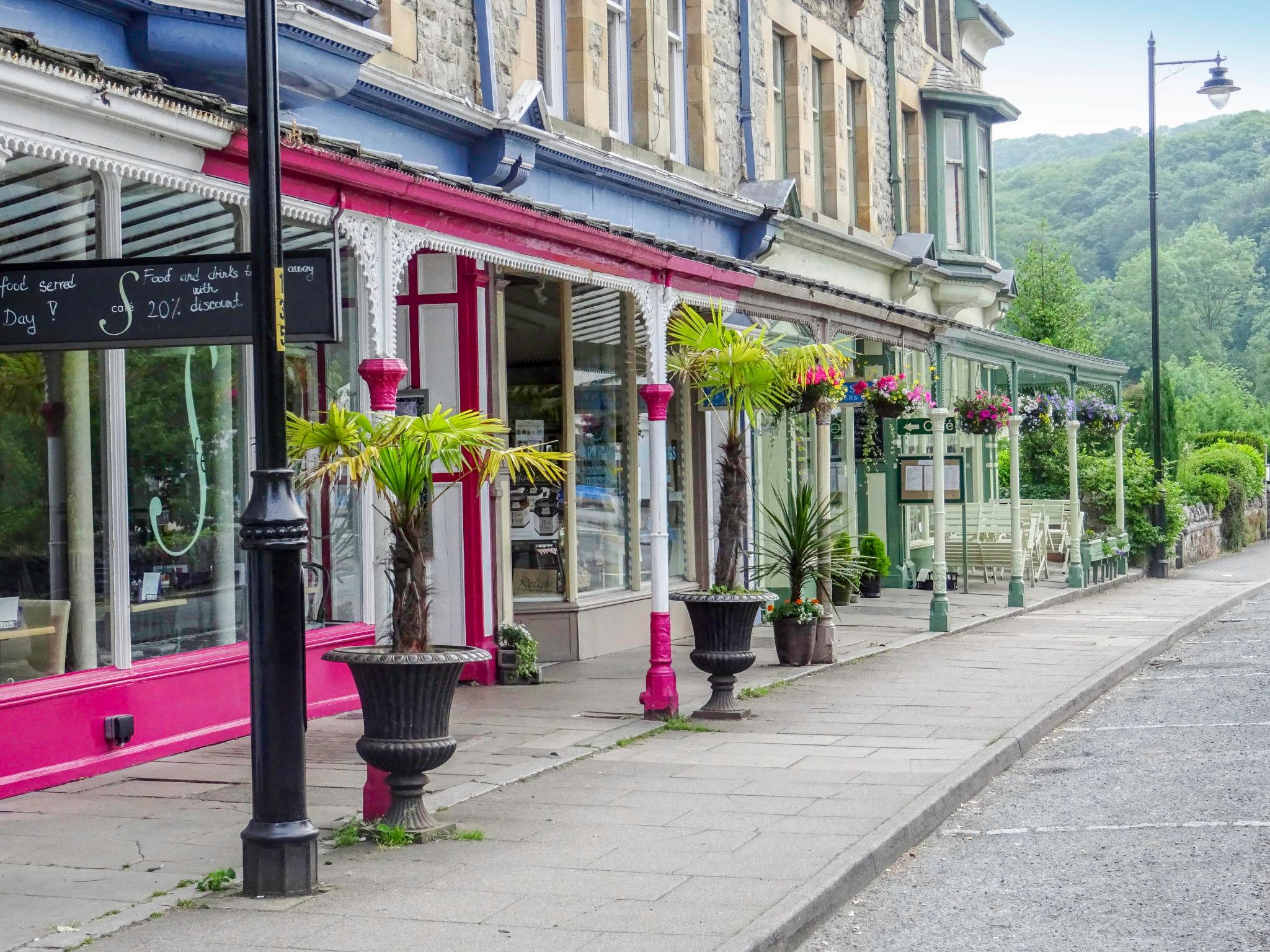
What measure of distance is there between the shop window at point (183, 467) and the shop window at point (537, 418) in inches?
158

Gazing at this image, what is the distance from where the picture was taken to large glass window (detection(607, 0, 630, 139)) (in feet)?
54.5

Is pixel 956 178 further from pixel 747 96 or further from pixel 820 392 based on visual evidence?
pixel 820 392

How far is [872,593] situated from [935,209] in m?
6.59

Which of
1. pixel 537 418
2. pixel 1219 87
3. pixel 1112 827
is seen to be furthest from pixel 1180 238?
pixel 1112 827

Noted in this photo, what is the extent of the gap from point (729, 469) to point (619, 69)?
264 inches

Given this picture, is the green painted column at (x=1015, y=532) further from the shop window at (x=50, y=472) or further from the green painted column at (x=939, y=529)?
the shop window at (x=50, y=472)

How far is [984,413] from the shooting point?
21578mm

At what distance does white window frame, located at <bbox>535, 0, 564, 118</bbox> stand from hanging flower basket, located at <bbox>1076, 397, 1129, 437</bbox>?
41.9 ft

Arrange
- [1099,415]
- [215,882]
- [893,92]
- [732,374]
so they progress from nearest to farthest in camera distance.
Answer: [215,882]
[732,374]
[893,92]
[1099,415]

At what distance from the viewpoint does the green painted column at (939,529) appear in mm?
17312

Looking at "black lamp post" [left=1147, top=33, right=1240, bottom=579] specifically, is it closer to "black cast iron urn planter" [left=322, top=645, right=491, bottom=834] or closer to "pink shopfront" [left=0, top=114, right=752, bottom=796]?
"pink shopfront" [left=0, top=114, right=752, bottom=796]

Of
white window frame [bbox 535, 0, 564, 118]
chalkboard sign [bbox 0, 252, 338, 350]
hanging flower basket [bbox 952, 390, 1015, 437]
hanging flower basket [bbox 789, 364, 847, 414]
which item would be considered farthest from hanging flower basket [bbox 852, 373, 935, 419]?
chalkboard sign [bbox 0, 252, 338, 350]

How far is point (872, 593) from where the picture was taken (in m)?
21.9

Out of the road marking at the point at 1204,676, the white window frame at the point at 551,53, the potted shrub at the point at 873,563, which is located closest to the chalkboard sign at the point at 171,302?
the white window frame at the point at 551,53
